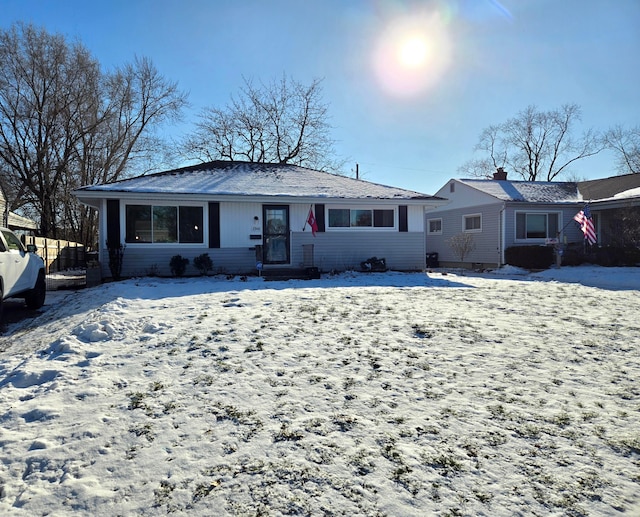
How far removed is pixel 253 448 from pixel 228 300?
15.9ft

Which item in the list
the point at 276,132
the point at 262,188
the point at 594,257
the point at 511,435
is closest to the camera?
the point at 511,435

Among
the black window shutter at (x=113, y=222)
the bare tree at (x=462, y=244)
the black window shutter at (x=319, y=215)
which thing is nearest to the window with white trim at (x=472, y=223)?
the bare tree at (x=462, y=244)

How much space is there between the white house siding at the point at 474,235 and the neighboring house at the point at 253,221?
15.7 feet

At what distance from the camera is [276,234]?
42.3ft

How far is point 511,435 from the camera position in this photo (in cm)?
273

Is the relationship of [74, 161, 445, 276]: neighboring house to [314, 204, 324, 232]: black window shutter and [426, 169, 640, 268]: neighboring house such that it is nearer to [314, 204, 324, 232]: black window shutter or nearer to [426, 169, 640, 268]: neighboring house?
[314, 204, 324, 232]: black window shutter

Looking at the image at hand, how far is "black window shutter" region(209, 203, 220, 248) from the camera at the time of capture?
40.1 feet

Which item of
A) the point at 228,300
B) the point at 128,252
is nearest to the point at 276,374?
the point at 228,300

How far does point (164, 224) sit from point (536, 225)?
1536 centimetres

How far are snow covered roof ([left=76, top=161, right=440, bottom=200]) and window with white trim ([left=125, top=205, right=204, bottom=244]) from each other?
64 cm

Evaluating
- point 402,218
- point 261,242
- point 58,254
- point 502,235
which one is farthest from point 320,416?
point 58,254

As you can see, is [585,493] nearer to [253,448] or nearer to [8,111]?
[253,448]

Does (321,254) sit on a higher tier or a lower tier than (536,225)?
lower

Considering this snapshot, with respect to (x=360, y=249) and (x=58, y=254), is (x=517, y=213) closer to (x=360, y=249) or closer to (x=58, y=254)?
(x=360, y=249)
